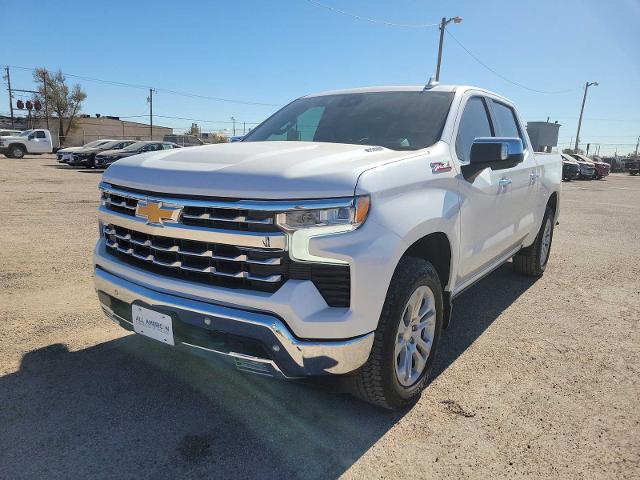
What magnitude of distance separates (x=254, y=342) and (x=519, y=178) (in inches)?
121

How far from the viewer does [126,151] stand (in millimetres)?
22531

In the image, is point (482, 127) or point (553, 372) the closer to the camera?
point (553, 372)

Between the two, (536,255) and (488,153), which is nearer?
(488,153)

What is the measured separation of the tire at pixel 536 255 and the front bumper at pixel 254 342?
3779mm

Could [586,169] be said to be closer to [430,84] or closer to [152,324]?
[430,84]

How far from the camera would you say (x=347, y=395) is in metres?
3.02

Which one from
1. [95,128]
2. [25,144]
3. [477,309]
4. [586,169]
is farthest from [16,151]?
[95,128]

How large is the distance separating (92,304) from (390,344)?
2992mm

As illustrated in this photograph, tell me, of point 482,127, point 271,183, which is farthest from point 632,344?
point 271,183

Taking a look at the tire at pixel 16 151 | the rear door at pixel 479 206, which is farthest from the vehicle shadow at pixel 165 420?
the tire at pixel 16 151

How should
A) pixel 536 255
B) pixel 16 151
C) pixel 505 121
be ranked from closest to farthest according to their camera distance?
pixel 505 121 → pixel 536 255 → pixel 16 151

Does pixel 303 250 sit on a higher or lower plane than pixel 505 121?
lower

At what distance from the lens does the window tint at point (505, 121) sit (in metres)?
4.36

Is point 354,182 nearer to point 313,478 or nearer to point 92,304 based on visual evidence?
point 313,478
